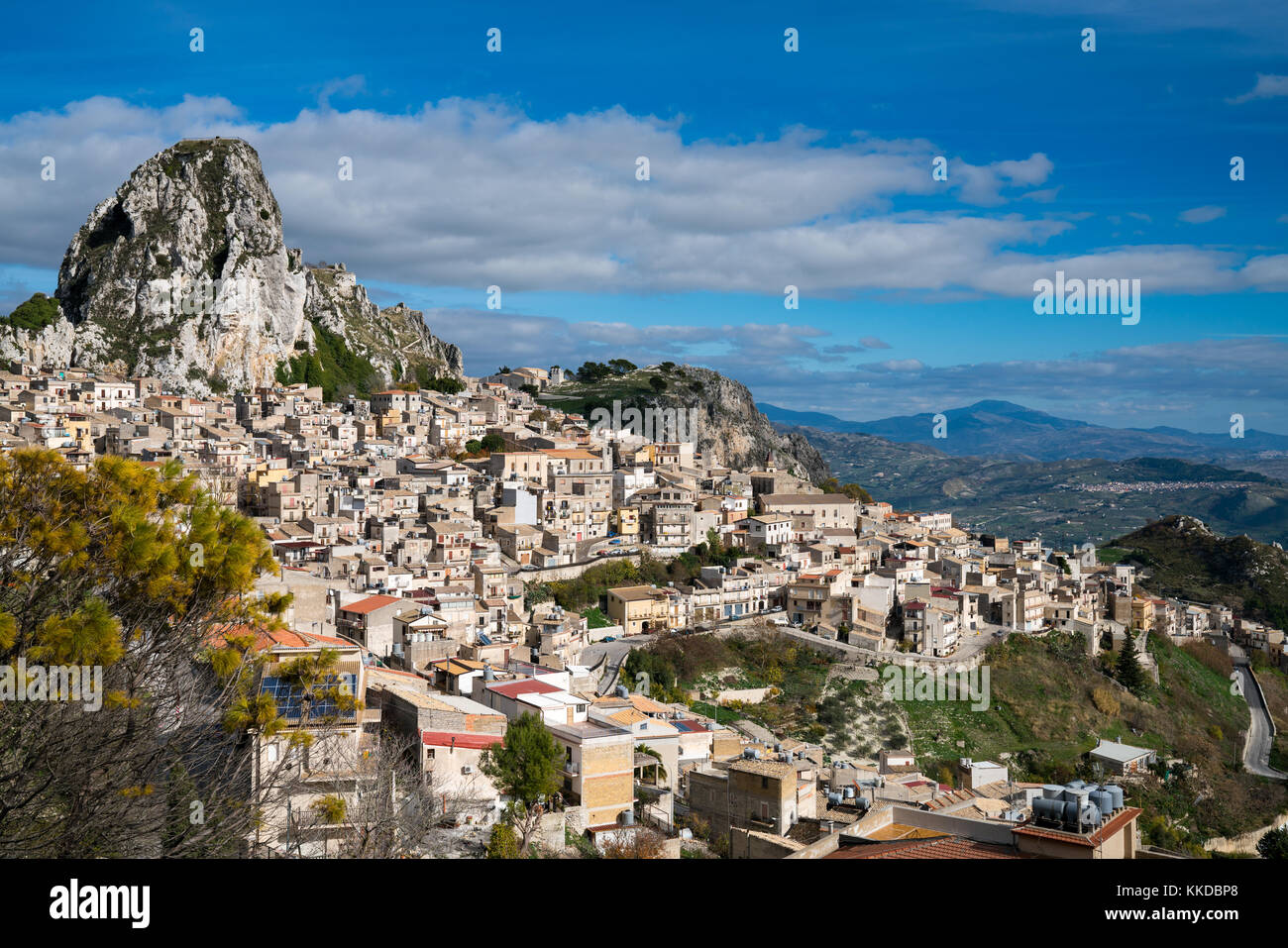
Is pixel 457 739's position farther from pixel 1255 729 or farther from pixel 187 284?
pixel 187 284

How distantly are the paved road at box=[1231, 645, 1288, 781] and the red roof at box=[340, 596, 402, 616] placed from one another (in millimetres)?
28684

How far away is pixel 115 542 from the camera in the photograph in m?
7.94

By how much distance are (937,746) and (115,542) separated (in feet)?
83.0

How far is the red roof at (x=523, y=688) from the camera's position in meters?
17.8

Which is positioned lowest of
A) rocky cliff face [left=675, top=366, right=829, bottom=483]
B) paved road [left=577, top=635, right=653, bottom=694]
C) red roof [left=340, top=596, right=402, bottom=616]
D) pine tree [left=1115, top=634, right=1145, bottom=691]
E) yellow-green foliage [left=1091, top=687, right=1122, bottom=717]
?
yellow-green foliage [left=1091, top=687, right=1122, bottom=717]

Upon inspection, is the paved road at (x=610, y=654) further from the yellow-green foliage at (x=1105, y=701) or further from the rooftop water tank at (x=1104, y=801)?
the rooftop water tank at (x=1104, y=801)

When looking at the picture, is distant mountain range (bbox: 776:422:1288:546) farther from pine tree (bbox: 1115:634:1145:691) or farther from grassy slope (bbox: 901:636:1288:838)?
grassy slope (bbox: 901:636:1288:838)

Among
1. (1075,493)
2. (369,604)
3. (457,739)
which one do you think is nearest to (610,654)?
(369,604)

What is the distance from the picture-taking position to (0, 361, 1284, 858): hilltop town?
524 inches

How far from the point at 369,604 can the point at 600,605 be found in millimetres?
11163

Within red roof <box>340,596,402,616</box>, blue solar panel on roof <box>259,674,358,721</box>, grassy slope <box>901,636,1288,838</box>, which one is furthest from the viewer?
grassy slope <box>901,636,1288,838</box>

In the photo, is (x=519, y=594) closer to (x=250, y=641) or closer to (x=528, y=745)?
(x=528, y=745)

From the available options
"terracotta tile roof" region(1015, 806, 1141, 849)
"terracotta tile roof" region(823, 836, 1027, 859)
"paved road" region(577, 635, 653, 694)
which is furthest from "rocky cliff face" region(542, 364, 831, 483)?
"terracotta tile roof" region(1015, 806, 1141, 849)

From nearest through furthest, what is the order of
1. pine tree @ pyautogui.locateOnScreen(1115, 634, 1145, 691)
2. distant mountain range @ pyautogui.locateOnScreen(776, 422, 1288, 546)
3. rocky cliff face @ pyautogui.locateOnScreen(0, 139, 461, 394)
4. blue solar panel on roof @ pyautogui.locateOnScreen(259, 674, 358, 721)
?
blue solar panel on roof @ pyautogui.locateOnScreen(259, 674, 358, 721) < pine tree @ pyautogui.locateOnScreen(1115, 634, 1145, 691) < rocky cliff face @ pyautogui.locateOnScreen(0, 139, 461, 394) < distant mountain range @ pyautogui.locateOnScreen(776, 422, 1288, 546)
